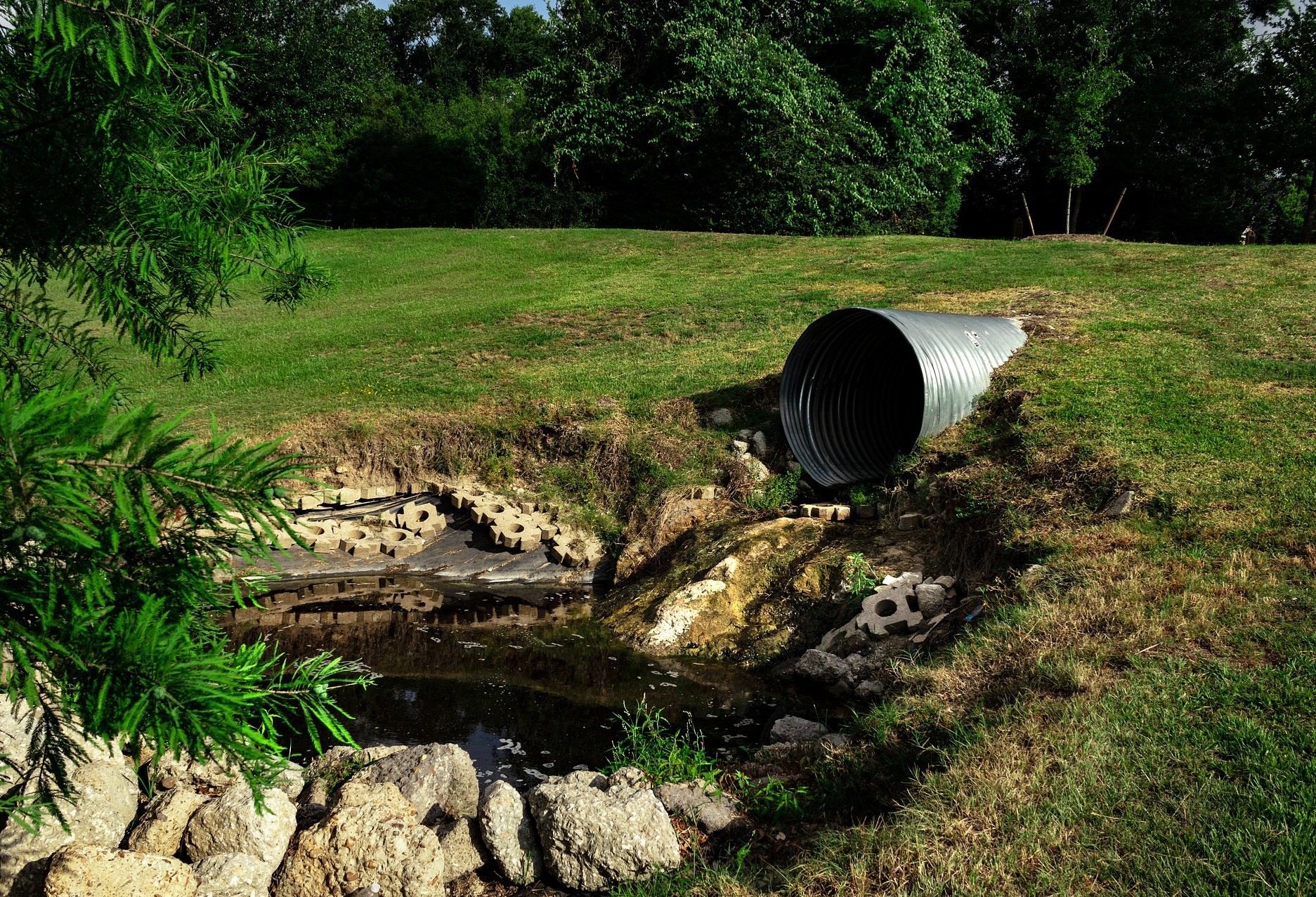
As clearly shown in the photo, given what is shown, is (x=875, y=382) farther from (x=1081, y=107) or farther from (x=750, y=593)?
(x=1081, y=107)

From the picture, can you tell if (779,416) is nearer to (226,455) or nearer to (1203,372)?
(1203,372)

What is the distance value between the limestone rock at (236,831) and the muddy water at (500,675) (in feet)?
5.27

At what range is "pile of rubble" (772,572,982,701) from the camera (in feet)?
22.7

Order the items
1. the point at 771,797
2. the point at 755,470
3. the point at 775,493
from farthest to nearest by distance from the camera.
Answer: the point at 755,470
the point at 775,493
the point at 771,797

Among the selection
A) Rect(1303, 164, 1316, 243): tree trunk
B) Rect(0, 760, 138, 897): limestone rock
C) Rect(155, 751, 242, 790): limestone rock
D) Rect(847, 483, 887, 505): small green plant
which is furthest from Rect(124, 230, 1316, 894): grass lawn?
Rect(1303, 164, 1316, 243): tree trunk

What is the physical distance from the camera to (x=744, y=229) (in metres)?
26.3

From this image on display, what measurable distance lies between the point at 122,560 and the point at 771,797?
3.99 m

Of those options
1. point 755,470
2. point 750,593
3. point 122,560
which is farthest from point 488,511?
point 122,560

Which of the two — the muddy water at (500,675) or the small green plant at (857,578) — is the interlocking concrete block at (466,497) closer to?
the muddy water at (500,675)

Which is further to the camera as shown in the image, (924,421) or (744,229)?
(744,229)

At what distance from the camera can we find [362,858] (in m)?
4.57

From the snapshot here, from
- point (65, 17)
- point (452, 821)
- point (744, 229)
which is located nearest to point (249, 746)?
point (65, 17)

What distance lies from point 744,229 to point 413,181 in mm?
12029

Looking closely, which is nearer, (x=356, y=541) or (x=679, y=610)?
(x=679, y=610)
